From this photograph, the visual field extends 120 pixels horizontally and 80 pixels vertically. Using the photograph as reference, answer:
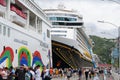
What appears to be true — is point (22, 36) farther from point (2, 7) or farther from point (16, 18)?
point (2, 7)

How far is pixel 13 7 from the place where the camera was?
1216 inches

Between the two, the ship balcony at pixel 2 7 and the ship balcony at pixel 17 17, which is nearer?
the ship balcony at pixel 2 7

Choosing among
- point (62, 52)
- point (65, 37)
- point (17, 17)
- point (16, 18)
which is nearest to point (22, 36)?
point (16, 18)

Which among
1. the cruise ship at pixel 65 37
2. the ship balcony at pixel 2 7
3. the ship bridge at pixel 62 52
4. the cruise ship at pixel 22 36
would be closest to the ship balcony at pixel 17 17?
the cruise ship at pixel 22 36

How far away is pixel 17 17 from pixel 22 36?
1.67 meters

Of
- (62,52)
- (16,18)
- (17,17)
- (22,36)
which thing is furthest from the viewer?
(62,52)

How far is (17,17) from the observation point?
102 feet

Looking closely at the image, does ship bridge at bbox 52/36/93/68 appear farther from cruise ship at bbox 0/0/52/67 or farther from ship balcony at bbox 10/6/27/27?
ship balcony at bbox 10/6/27/27

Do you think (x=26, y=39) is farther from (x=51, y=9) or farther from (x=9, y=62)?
(x=51, y=9)

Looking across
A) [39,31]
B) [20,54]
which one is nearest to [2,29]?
[20,54]

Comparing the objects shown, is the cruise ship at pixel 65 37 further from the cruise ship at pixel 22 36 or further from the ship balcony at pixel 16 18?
the ship balcony at pixel 16 18

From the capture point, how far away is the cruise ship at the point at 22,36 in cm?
2561

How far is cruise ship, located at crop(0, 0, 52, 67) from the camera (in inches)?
1008

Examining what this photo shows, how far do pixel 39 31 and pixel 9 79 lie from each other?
26.1 m
